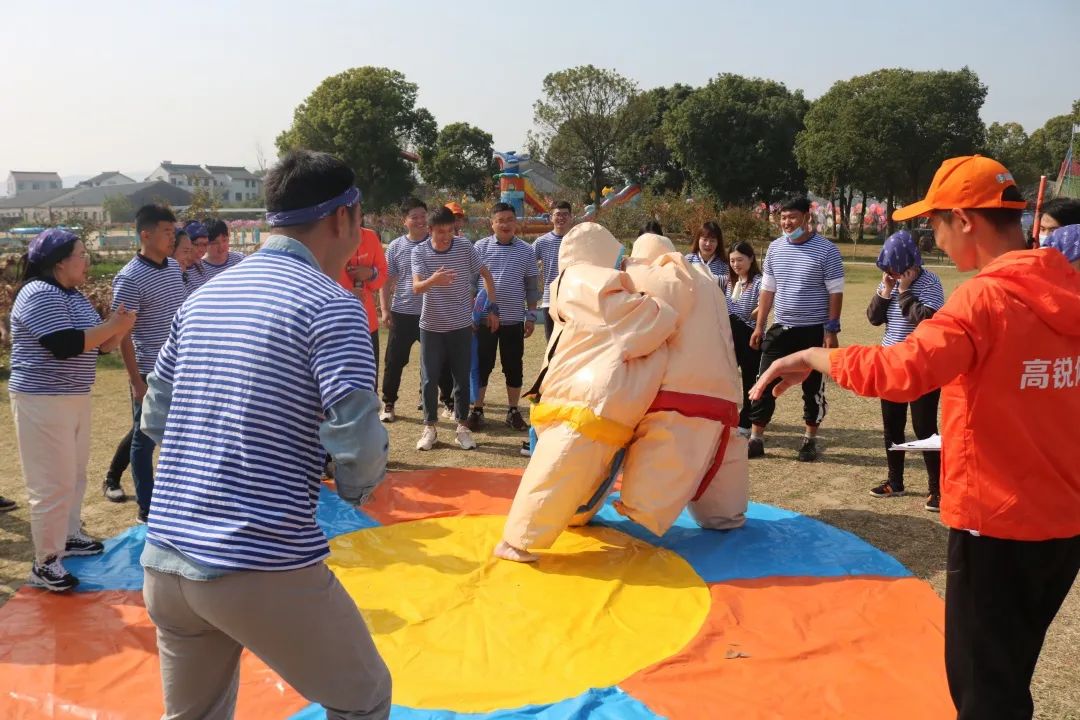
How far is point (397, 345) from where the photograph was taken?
21.9 feet

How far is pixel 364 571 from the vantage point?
4012mm

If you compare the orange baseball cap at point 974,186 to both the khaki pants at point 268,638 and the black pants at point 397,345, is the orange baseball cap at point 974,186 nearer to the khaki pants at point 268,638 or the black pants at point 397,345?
the khaki pants at point 268,638

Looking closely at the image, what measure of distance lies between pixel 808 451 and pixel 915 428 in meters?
1.10

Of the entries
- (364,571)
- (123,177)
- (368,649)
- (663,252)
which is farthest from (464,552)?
(123,177)

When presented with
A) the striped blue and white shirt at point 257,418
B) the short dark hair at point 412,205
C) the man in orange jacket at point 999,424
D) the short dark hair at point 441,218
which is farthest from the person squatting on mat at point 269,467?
the short dark hair at point 412,205

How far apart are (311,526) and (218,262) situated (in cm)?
425

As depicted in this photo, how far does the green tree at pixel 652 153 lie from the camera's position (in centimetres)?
4189

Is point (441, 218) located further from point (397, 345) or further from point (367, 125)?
point (367, 125)

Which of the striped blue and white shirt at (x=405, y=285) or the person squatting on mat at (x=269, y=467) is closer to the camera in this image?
the person squatting on mat at (x=269, y=467)

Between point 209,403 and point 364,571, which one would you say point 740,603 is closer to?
point 364,571

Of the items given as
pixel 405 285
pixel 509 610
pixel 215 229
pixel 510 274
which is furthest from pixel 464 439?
pixel 509 610

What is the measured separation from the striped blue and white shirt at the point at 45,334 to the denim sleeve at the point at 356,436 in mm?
2604

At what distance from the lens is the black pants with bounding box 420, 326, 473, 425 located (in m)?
6.13

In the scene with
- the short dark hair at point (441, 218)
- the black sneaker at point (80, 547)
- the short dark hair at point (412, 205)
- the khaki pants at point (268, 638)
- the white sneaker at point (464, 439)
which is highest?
the short dark hair at point (412, 205)
